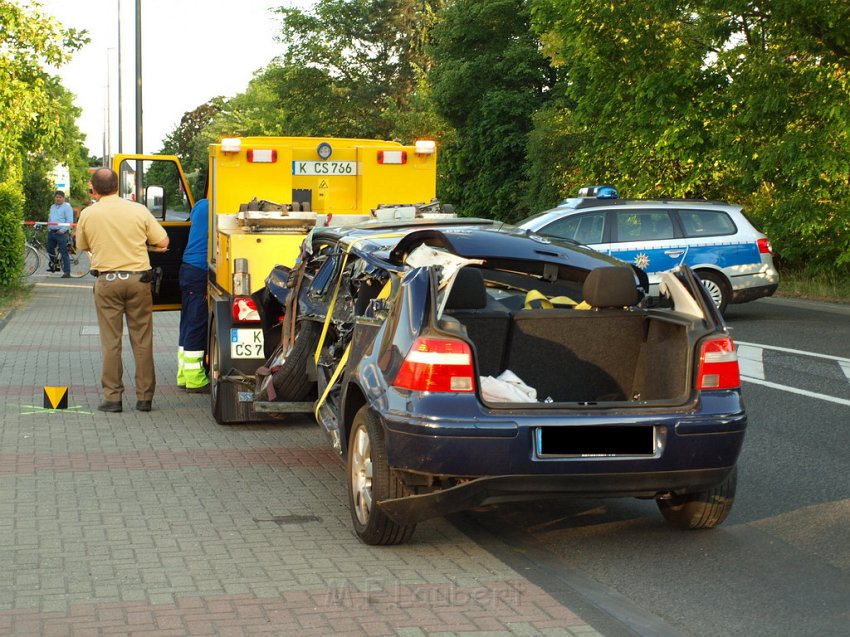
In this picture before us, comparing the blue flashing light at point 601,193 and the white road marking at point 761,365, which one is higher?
the blue flashing light at point 601,193

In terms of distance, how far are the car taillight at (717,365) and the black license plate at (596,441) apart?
1.28 ft

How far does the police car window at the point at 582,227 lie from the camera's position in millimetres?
17281

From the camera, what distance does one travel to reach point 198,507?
6855 millimetres

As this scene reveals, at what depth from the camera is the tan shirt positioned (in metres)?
9.80

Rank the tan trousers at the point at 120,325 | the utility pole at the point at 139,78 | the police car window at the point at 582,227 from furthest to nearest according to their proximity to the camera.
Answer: the utility pole at the point at 139,78, the police car window at the point at 582,227, the tan trousers at the point at 120,325

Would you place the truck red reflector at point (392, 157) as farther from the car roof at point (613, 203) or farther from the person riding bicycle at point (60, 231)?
the person riding bicycle at point (60, 231)

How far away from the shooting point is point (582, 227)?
1741cm

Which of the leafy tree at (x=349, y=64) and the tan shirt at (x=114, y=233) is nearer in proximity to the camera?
the tan shirt at (x=114, y=233)

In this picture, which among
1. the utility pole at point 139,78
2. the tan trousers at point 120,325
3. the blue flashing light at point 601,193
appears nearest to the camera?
the tan trousers at point 120,325

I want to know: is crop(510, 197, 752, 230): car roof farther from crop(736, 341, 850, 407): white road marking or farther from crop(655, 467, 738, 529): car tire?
crop(655, 467, 738, 529): car tire

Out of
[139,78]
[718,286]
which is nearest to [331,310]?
[718,286]

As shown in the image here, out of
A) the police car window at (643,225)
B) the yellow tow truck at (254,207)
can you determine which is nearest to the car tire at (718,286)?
the police car window at (643,225)

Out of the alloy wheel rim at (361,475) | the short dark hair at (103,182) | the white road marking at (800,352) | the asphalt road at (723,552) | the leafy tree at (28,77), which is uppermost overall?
the leafy tree at (28,77)

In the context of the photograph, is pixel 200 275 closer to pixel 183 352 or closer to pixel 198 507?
pixel 183 352
